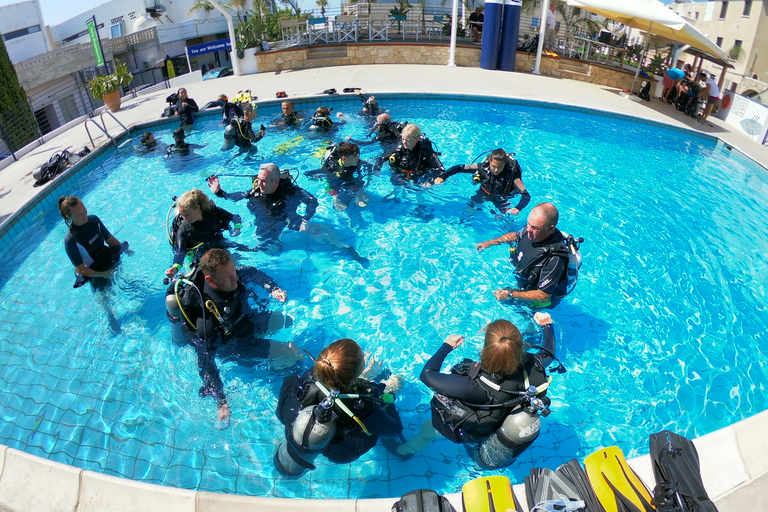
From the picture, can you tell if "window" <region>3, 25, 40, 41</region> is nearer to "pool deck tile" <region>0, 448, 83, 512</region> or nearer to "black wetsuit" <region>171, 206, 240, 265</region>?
"black wetsuit" <region>171, 206, 240, 265</region>

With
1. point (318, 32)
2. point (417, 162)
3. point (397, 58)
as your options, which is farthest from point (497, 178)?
point (318, 32)

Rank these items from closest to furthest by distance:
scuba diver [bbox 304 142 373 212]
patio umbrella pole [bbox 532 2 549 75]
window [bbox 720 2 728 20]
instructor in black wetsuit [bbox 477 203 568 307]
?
instructor in black wetsuit [bbox 477 203 568 307] < scuba diver [bbox 304 142 373 212] < patio umbrella pole [bbox 532 2 549 75] < window [bbox 720 2 728 20]

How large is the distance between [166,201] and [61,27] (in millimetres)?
36934

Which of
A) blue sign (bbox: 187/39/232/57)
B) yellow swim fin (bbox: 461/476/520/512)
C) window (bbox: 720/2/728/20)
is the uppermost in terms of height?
window (bbox: 720/2/728/20)

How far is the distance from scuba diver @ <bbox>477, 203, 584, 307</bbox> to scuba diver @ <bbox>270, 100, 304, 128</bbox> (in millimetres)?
7329

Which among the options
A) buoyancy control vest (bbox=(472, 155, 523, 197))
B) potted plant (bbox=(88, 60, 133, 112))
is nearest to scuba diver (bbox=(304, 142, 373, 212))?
buoyancy control vest (bbox=(472, 155, 523, 197))

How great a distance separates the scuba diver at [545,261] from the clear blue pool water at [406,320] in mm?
743

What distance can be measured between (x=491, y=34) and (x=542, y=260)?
13262mm

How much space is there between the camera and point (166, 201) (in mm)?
7941

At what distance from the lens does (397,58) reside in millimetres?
16594

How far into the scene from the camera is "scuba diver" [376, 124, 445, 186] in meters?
6.62

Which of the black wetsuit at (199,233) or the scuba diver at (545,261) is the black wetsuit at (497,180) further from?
the black wetsuit at (199,233)

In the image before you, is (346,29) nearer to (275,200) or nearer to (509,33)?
(509,33)

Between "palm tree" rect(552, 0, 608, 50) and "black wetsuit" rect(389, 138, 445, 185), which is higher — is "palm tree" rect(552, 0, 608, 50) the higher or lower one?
the higher one
